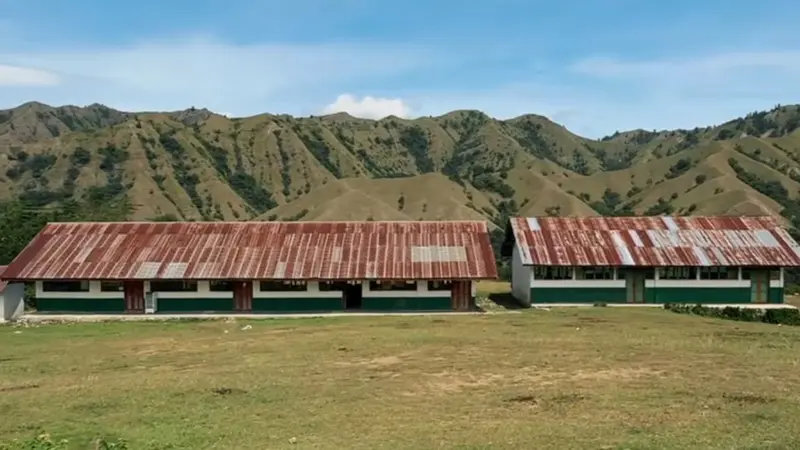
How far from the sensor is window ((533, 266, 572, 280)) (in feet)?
140

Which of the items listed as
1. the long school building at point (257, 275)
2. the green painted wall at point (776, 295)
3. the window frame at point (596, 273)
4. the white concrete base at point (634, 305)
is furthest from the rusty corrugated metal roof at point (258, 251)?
the green painted wall at point (776, 295)

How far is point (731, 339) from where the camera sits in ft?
89.8

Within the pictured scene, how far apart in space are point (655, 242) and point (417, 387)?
2852cm

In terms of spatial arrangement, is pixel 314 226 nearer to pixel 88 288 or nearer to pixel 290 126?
pixel 88 288

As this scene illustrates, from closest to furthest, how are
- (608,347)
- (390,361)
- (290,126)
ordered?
(390,361) → (608,347) → (290,126)

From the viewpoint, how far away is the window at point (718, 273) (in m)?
42.6

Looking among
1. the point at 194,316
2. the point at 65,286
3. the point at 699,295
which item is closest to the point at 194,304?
the point at 194,316

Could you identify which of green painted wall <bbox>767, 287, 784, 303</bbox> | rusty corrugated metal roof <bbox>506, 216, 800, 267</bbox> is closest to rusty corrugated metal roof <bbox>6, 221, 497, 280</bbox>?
rusty corrugated metal roof <bbox>506, 216, 800, 267</bbox>

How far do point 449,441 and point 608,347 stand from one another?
13.2m

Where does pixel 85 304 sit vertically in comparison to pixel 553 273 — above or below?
below

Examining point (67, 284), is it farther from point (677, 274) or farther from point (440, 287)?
point (677, 274)

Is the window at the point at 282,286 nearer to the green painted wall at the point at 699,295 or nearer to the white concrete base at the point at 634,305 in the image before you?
the white concrete base at the point at 634,305

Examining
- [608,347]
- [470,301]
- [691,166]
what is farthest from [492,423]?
[691,166]

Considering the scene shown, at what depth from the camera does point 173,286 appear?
41562 mm
